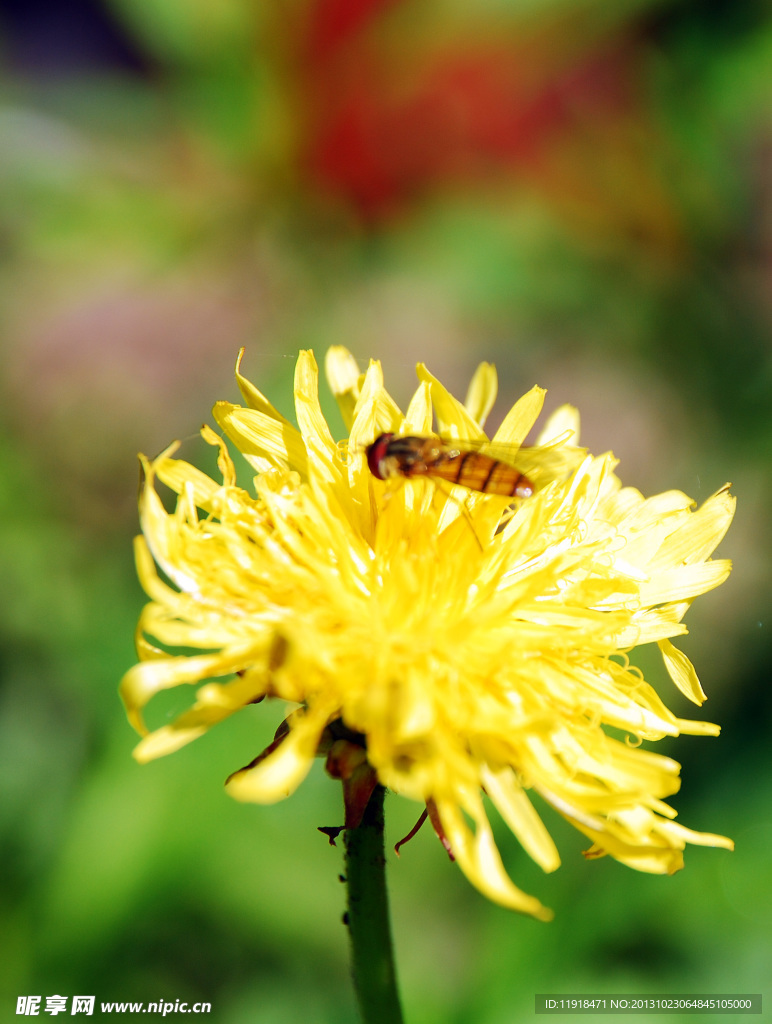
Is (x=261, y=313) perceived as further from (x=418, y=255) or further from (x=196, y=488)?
(x=196, y=488)

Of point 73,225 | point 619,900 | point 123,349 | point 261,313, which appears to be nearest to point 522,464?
point 619,900

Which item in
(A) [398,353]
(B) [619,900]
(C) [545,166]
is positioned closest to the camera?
(B) [619,900]

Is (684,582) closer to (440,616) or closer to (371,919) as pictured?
(440,616)

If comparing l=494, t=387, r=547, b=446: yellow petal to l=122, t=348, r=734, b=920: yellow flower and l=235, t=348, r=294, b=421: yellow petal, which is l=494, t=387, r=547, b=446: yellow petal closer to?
l=122, t=348, r=734, b=920: yellow flower

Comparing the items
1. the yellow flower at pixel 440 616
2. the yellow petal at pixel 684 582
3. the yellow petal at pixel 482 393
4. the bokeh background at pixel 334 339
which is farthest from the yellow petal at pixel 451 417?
the bokeh background at pixel 334 339

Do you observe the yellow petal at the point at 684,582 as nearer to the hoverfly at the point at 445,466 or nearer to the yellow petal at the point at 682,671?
the yellow petal at the point at 682,671

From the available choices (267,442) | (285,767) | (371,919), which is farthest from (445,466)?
(371,919)
